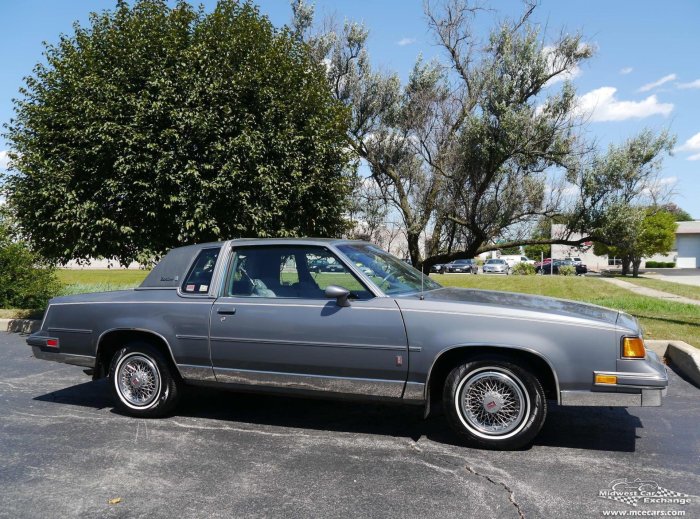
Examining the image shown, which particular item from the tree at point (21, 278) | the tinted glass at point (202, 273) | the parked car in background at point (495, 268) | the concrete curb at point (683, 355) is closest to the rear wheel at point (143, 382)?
the tinted glass at point (202, 273)

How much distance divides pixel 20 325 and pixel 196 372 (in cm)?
775

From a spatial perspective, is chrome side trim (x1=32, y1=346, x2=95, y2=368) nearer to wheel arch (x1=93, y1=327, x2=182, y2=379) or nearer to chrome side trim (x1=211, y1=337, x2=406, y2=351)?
wheel arch (x1=93, y1=327, x2=182, y2=379)

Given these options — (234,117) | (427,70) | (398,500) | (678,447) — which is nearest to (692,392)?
(678,447)

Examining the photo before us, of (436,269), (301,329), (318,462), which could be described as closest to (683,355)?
(301,329)

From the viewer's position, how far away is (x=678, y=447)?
4.52 metres

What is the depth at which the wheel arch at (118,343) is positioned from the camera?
5.45 meters

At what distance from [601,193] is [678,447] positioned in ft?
33.6

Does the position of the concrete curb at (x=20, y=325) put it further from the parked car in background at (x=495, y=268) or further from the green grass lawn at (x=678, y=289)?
the parked car in background at (x=495, y=268)

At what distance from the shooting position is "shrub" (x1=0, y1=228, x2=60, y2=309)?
13.2 metres

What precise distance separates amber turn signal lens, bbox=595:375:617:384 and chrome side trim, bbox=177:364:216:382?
3137 millimetres

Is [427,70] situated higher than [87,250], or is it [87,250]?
[427,70]

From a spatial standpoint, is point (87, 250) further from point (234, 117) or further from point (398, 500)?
point (398, 500)

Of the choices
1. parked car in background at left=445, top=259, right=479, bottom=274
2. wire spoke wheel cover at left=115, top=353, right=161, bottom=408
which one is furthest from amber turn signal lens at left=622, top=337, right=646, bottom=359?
parked car in background at left=445, top=259, right=479, bottom=274

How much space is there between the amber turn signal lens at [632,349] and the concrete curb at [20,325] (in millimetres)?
10266
